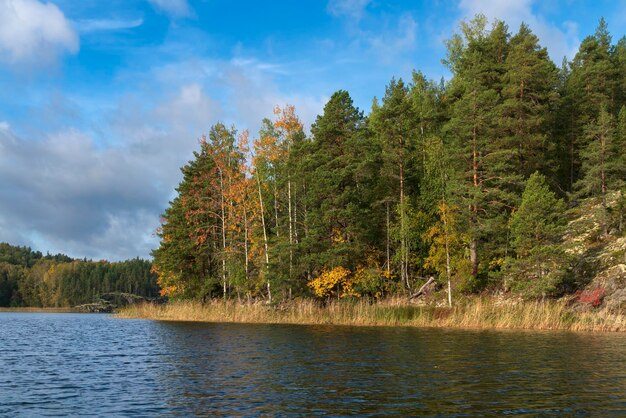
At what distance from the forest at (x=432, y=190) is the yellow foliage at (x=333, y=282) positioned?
0.47 feet

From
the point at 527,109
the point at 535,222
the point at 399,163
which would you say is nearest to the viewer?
the point at 535,222

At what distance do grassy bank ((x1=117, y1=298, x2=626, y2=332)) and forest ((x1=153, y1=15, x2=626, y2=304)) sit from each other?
2.43 meters

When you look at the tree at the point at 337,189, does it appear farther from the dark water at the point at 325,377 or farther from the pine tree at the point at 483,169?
the dark water at the point at 325,377

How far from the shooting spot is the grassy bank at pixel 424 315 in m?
38.3

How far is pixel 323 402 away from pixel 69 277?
633 ft

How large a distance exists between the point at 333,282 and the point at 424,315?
438 inches

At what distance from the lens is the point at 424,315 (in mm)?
44156

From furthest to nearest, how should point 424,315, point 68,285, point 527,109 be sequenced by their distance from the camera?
1. point 68,285
2. point 527,109
3. point 424,315

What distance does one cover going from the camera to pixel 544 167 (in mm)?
58406

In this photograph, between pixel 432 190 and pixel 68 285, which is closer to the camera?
pixel 432 190

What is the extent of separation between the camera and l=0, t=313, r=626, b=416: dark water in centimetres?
1477

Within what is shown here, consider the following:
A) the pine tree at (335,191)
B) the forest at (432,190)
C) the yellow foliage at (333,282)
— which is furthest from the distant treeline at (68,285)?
the pine tree at (335,191)

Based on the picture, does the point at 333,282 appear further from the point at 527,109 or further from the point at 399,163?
the point at 527,109

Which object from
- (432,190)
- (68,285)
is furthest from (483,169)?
(68,285)
